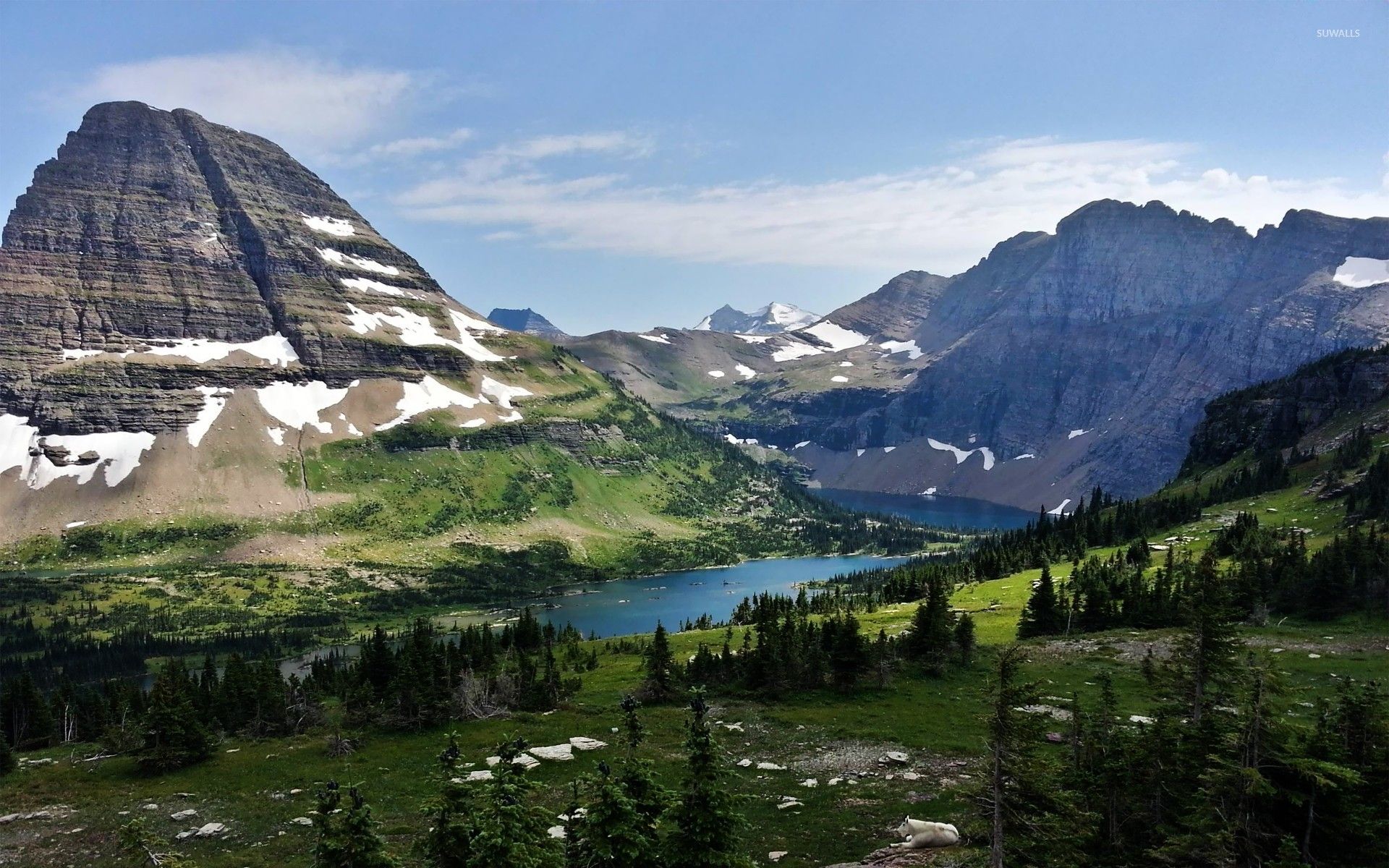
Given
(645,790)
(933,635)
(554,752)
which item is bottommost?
(554,752)

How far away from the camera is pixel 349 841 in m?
24.3

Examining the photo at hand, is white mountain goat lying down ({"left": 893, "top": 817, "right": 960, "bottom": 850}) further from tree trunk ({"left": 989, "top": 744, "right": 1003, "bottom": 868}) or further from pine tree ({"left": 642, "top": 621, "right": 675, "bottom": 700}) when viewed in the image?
pine tree ({"left": 642, "top": 621, "right": 675, "bottom": 700})

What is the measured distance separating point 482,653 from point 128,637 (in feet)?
430

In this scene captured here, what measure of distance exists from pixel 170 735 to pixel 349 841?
4351cm

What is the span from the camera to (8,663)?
506ft

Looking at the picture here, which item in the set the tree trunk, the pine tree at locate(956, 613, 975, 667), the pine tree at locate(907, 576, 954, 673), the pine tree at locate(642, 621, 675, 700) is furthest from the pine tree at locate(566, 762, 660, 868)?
the pine tree at locate(956, 613, 975, 667)

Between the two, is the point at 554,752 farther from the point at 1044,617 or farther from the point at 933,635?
the point at 1044,617

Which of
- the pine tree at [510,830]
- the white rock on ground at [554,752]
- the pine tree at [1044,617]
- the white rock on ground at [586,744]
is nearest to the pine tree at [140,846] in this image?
the pine tree at [510,830]

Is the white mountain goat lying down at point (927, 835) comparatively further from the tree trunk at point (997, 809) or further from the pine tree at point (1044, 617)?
the pine tree at point (1044, 617)

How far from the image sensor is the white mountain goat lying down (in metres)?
32.1

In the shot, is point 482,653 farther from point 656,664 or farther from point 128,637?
point 128,637

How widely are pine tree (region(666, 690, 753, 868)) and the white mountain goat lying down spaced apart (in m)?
11.3

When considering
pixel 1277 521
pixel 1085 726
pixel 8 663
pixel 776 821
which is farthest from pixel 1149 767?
pixel 8 663

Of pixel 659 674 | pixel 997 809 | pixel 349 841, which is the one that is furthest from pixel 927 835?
pixel 659 674
